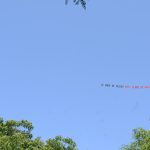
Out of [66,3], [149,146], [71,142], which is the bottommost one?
[66,3]

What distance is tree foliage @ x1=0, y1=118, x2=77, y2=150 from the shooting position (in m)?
41.9

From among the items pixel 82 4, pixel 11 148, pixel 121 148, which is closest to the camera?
pixel 82 4

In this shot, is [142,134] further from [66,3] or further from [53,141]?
[66,3]

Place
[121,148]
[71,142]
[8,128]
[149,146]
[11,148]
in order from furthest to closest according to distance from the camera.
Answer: [121,148], [8,128], [71,142], [11,148], [149,146]

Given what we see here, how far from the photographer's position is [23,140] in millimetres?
46781

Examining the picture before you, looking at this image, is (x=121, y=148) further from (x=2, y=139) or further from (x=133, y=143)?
(x=2, y=139)

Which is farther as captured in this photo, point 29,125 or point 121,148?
point 121,148

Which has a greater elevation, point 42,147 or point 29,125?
point 29,125

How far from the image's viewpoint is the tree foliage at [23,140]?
41.9 m

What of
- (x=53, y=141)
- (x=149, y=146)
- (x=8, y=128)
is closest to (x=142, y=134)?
(x=149, y=146)

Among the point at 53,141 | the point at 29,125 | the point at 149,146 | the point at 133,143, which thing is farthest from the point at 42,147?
the point at 149,146

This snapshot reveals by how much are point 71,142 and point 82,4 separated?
38.6 m

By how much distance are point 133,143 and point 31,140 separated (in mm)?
11374

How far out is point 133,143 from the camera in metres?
53.4
